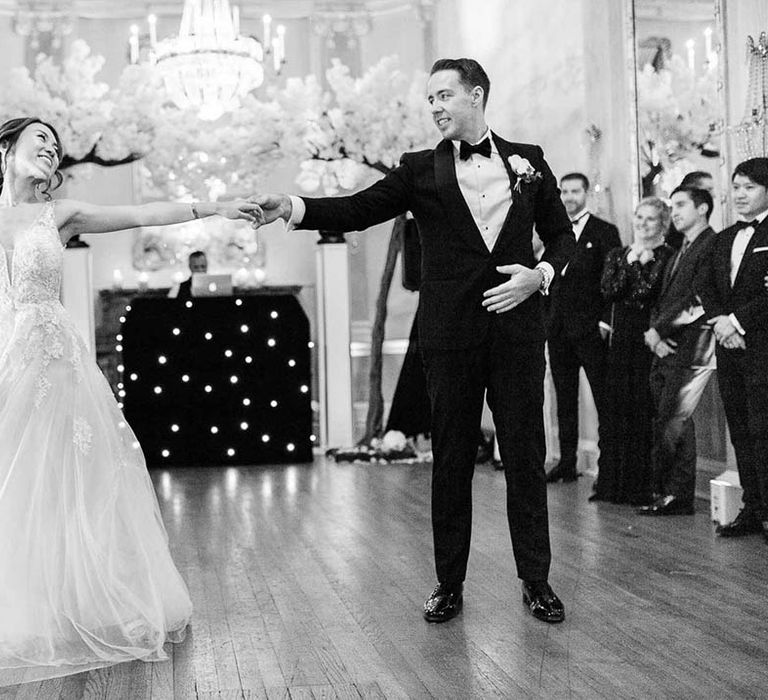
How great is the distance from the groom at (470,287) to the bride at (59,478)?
541mm

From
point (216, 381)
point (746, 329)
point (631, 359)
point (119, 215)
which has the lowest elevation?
point (216, 381)

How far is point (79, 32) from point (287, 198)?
26.5ft

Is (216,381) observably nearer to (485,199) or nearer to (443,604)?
(443,604)

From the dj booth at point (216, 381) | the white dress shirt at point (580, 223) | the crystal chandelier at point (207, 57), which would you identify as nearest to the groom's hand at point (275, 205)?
the white dress shirt at point (580, 223)

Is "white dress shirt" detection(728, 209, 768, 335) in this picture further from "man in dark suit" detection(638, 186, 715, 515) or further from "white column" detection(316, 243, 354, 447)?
"white column" detection(316, 243, 354, 447)

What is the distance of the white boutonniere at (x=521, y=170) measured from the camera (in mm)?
3527

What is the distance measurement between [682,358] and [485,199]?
2.51 metres

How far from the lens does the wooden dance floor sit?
292 centimetres

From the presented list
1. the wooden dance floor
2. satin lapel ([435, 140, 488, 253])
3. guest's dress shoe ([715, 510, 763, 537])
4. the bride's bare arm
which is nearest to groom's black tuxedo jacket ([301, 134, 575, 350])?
satin lapel ([435, 140, 488, 253])

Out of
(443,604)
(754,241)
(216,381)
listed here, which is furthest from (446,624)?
(216,381)

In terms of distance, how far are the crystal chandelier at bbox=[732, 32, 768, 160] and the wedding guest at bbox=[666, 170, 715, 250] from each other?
36 centimetres

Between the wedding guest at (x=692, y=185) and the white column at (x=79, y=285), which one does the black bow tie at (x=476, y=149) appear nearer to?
the wedding guest at (x=692, y=185)

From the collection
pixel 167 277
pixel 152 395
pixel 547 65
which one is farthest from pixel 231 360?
pixel 547 65

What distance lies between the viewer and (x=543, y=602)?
11.7 feet
